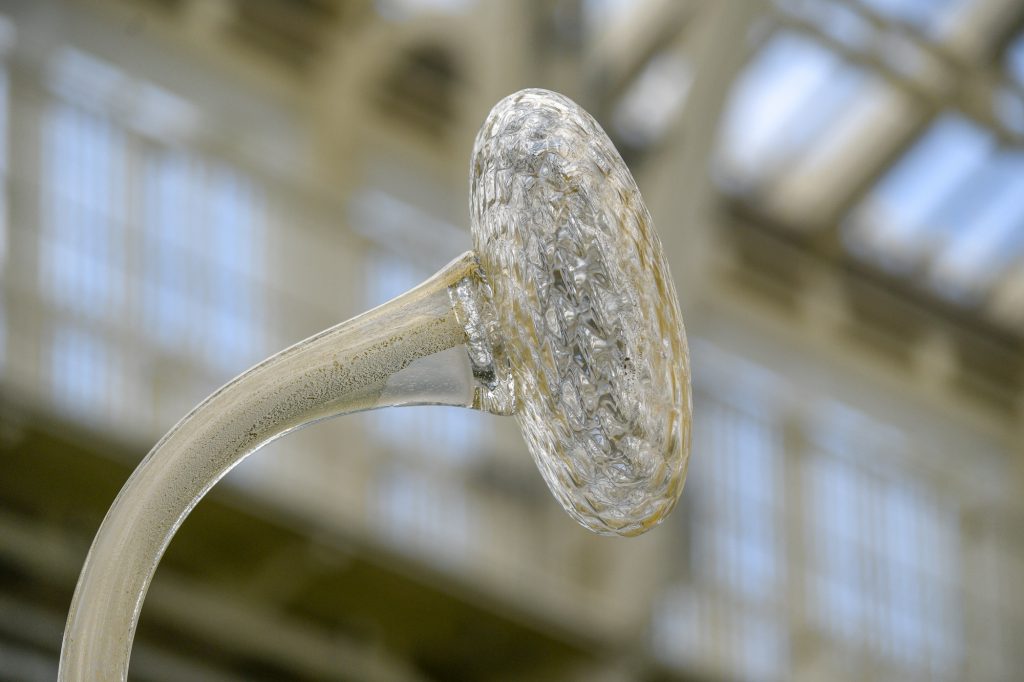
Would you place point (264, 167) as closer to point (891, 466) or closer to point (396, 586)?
point (396, 586)

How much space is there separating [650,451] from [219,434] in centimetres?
16

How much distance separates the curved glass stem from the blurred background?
14.5 feet

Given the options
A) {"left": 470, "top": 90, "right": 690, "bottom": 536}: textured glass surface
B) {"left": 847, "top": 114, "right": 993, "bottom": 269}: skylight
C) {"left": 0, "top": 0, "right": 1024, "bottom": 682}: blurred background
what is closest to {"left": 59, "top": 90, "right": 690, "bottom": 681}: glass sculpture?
{"left": 470, "top": 90, "right": 690, "bottom": 536}: textured glass surface

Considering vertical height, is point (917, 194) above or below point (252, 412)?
above

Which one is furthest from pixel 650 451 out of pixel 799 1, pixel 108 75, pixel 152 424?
pixel 799 1

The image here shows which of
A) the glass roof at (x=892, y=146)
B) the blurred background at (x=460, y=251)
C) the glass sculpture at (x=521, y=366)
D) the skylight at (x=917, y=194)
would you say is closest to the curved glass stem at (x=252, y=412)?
the glass sculpture at (x=521, y=366)

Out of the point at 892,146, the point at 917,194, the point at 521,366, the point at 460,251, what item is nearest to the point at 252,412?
the point at 521,366

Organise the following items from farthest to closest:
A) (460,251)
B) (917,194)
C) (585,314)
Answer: (917,194) < (460,251) < (585,314)

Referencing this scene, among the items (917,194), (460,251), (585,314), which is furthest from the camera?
(917,194)

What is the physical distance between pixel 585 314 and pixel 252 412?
0.13 meters

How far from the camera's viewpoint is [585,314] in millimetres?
652

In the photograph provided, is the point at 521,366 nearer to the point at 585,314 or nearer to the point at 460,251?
the point at 585,314

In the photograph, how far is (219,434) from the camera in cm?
67

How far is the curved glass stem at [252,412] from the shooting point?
0.65 m
